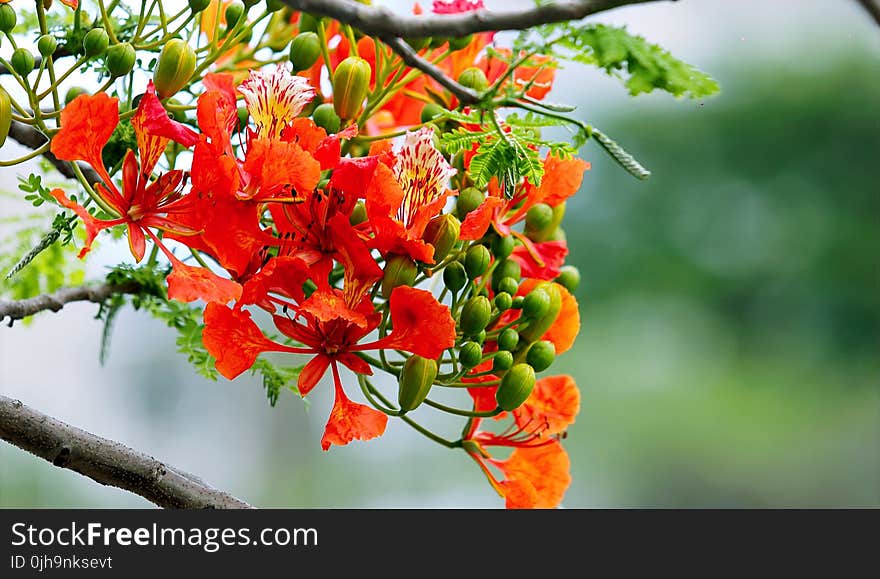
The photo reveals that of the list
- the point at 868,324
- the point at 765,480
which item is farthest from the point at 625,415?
the point at 868,324

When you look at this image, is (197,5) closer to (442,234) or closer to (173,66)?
(173,66)

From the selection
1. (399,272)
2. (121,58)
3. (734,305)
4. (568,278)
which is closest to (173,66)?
(121,58)

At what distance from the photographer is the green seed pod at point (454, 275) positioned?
1.47 ft

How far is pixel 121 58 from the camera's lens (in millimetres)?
407

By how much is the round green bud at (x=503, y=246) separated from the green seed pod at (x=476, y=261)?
2 centimetres

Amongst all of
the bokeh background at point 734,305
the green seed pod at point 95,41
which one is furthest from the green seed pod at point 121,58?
the bokeh background at point 734,305

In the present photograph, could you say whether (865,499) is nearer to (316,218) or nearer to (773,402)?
(773,402)

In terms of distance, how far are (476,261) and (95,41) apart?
0.60 ft

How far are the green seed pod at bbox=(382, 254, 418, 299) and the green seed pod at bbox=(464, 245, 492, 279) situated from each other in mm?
40

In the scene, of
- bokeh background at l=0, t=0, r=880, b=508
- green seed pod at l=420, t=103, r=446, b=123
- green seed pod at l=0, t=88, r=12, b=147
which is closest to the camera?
green seed pod at l=0, t=88, r=12, b=147

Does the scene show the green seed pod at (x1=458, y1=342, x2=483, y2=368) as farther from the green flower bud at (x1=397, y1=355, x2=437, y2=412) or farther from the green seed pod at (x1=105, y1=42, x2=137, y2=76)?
the green seed pod at (x1=105, y1=42, x2=137, y2=76)

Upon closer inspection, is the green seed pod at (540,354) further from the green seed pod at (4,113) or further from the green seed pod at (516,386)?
the green seed pod at (4,113)

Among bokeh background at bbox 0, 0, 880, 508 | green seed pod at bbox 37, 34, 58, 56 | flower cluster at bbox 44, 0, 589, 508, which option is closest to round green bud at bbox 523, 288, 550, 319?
flower cluster at bbox 44, 0, 589, 508

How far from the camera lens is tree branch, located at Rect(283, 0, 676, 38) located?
27cm
